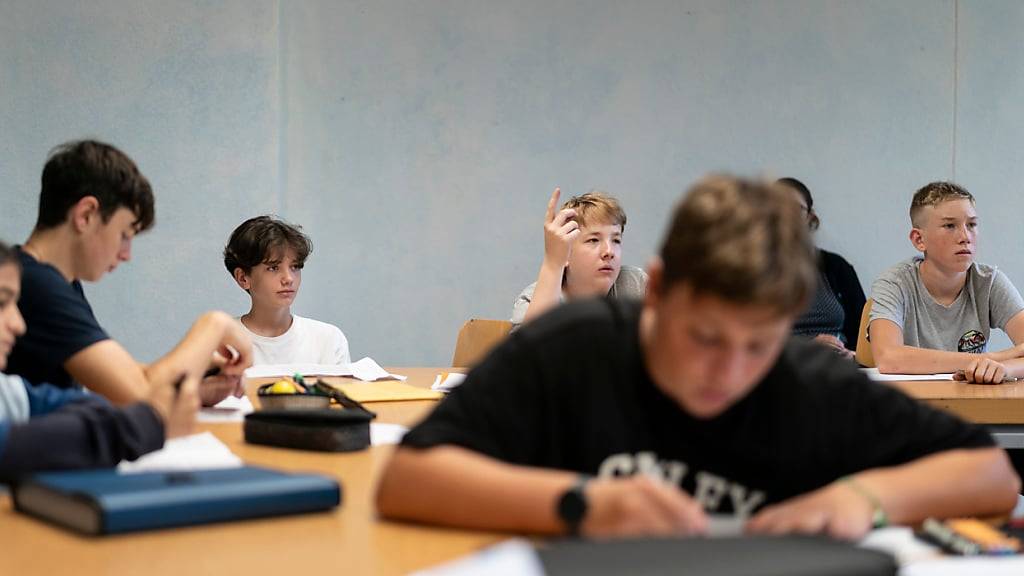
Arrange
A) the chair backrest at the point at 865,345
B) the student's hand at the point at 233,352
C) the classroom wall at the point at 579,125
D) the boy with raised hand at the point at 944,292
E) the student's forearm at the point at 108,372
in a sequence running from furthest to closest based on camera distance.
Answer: the classroom wall at the point at 579,125 → the chair backrest at the point at 865,345 → the boy with raised hand at the point at 944,292 → the student's hand at the point at 233,352 → the student's forearm at the point at 108,372

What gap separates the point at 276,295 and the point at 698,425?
2487mm

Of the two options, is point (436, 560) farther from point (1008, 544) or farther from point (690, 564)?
point (1008, 544)

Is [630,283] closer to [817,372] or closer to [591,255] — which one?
[591,255]

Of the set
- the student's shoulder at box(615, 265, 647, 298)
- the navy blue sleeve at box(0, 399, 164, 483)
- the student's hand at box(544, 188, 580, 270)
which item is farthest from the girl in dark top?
the navy blue sleeve at box(0, 399, 164, 483)

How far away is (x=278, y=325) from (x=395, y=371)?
444mm

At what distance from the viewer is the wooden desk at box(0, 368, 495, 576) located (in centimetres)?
98

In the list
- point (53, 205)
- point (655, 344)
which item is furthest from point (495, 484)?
point (53, 205)

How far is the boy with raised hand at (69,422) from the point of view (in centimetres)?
127

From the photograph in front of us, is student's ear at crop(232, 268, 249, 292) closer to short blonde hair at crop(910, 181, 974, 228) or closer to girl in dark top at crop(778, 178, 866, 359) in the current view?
short blonde hair at crop(910, 181, 974, 228)

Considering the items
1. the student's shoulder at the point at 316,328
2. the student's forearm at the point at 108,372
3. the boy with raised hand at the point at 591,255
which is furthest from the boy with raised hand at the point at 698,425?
the student's shoulder at the point at 316,328

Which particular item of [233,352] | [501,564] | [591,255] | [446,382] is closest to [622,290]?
[591,255]

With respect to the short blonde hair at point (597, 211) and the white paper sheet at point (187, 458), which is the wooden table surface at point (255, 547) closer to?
the white paper sheet at point (187, 458)

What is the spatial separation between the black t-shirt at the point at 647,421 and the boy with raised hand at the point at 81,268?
98 centimetres

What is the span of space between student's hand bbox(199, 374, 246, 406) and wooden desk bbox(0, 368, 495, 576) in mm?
941
